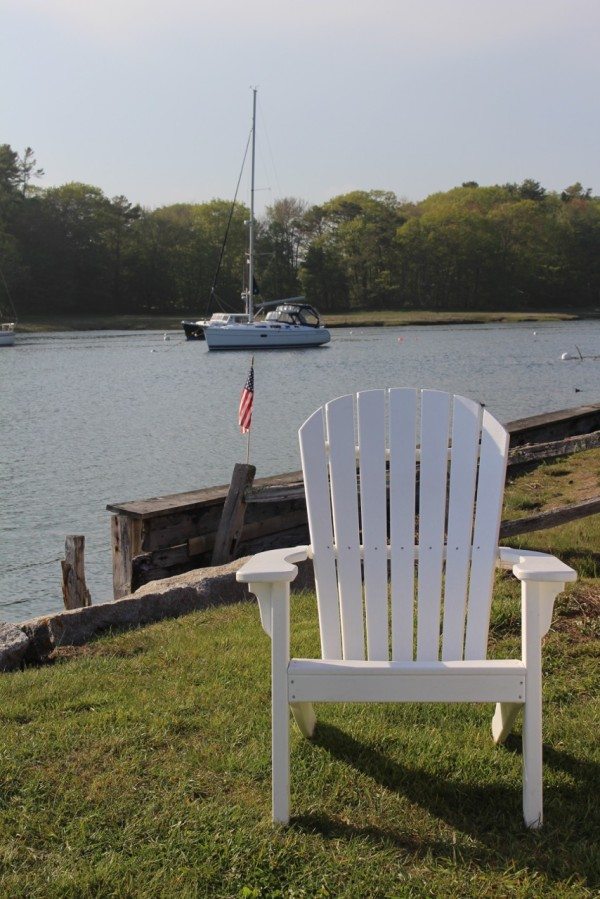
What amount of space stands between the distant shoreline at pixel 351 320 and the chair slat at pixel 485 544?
70.1 metres

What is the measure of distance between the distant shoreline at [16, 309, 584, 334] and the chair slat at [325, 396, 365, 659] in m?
69.8

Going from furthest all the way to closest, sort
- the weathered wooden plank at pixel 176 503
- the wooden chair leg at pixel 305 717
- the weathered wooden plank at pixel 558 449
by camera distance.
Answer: the weathered wooden plank at pixel 558 449
the weathered wooden plank at pixel 176 503
the wooden chair leg at pixel 305 717

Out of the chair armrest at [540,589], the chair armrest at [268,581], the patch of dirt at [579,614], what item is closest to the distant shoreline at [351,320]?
the patch of dirt at [579,614]

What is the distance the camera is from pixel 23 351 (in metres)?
51.5

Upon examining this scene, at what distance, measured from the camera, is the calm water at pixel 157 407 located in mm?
12336

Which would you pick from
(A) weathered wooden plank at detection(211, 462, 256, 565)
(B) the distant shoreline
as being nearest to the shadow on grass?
(A) weathered wooden plank at detection(211, 462, 256, 565)

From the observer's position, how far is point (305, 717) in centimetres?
345

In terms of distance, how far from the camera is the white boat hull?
159 ft

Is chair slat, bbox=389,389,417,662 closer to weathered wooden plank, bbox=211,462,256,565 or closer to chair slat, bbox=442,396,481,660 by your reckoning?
chair slat, bbox=442,396,481,660

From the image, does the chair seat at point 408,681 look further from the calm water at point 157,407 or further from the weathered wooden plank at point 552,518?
the calm water at point 157,407

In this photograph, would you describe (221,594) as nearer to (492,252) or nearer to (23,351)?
(23,351)

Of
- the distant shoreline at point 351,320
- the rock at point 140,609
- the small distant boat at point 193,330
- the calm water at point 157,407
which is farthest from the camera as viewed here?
the distant shoreline at point 351,320

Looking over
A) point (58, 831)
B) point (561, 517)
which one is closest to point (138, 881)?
point (58, 831)

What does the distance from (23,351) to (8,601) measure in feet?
145
